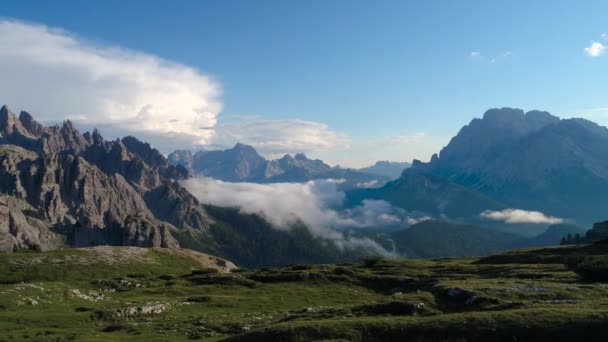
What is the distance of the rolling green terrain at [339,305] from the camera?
40.5m

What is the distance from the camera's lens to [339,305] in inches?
2992

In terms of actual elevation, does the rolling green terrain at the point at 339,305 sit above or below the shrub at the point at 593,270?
below

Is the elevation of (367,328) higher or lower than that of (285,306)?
higher

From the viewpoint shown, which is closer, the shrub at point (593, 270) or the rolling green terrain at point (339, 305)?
the rolling green terrain at point (339, 305)

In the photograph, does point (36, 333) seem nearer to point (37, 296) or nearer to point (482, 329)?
point (37, 296)

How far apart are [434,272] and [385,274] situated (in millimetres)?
11559

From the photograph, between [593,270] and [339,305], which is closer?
[593,270]

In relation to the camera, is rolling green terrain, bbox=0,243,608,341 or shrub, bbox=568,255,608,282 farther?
shrub, bbox=568,255,608,282

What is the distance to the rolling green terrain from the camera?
40.5 metres

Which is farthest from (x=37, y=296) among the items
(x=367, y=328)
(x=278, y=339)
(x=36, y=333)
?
(x=367, y=328)

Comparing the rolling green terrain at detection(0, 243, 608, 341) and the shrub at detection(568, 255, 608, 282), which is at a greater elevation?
the shrub at detection(568, 255, 608, 282)

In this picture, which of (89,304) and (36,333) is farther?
(89,304)

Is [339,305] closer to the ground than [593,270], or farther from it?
closer to the ground

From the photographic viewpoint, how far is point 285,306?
3076 inches
